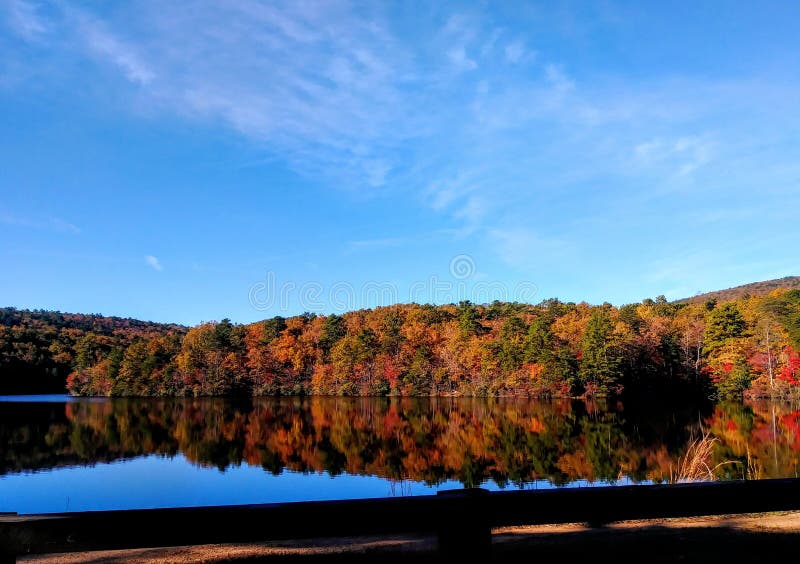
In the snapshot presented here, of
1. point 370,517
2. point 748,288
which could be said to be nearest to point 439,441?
point 370,517

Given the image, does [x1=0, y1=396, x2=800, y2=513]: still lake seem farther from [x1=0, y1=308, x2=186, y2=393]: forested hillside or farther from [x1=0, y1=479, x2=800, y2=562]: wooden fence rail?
[x1=0, y1=308, x2=186, y2=393]: forested hillside

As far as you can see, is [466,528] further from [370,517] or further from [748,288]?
[748,288]

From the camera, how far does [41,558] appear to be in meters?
4.07

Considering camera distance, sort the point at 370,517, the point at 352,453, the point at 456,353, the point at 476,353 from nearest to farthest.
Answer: the point at 370,517 → the point at 352,453 → the point at 476,353 → the point at 456,353

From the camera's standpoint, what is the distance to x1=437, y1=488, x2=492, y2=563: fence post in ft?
6.06

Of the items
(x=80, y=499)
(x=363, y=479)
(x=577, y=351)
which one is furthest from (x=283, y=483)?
(x=577, y=351)

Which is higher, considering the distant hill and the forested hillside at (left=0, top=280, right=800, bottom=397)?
the distant hill

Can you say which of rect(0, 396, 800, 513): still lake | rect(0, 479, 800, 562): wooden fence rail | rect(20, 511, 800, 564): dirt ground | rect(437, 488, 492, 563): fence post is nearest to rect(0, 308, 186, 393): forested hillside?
rect(0, 396, 800, 513): still lake

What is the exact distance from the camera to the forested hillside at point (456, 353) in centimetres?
4519

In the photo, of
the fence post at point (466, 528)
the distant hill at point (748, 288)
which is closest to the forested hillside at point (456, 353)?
the distant hill at point (748, 288)

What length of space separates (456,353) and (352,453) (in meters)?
36.9

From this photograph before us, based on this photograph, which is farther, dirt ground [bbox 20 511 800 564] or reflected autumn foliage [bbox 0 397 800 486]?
reflected autumn foliage [bbox 0 397 800 486]

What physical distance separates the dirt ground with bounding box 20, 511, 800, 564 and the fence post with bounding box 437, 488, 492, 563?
71.1 inches

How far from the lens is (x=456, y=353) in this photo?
56938 millimetres
